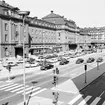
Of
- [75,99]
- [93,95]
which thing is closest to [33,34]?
[93,95]

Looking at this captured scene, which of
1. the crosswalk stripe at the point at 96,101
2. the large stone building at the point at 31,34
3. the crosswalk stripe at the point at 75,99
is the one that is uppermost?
the large stone building at the point at 31,34

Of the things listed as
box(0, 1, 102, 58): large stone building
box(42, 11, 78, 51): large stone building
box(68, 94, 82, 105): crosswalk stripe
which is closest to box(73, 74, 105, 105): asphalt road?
box(68, 94, 82, 105): crosswalk stripe

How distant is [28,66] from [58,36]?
50430 mm

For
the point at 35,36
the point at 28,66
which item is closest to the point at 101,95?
the point at 28,66

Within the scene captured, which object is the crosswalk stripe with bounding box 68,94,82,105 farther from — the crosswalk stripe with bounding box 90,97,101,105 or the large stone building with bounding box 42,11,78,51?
the large stone building with bounding box 42,11,78,51

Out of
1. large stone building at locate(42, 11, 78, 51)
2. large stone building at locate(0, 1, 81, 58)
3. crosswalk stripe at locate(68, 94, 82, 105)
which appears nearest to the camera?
crosswalk stripe at locate(68, 94, 82, 105)

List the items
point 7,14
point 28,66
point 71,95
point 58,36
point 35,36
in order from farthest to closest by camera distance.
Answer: point 58,36 → point 35,36 → point 7,14 → point 28,66 → point 71,95

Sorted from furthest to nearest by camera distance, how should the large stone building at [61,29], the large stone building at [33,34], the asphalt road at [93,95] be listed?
the large stone building at [61,29] → the large stone building at [33,34] → the asphalt road at [93,95]

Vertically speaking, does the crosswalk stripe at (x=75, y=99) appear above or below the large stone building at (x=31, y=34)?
below

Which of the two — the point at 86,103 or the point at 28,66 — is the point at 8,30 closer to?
the point at 28,66

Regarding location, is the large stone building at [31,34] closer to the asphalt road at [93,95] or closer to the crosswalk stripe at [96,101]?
the asphalt road at [93,95]

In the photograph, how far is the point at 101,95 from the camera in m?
18.9

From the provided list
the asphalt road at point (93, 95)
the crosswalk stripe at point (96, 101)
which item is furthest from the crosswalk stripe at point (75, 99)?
the crosswalk stripe at point (96, 101)

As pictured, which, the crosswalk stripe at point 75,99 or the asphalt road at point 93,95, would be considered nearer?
the crosswalk stripe at point 75,99
